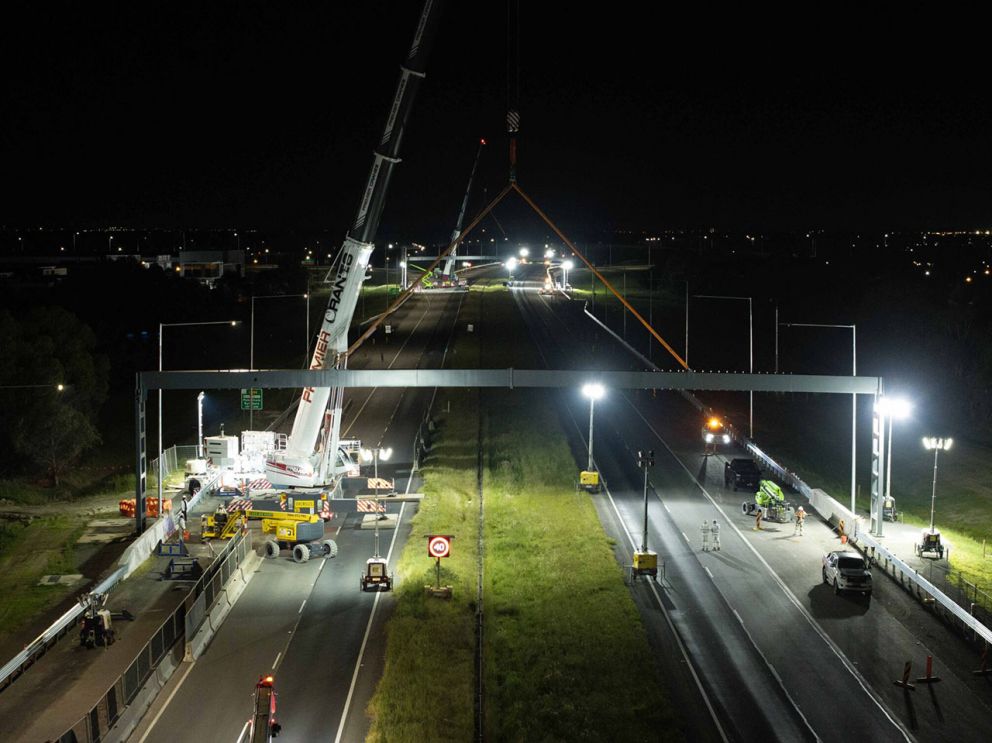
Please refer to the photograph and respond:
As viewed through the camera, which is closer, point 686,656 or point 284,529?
point 686,656

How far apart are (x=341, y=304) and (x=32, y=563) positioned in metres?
15.1

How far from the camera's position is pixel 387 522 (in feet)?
143

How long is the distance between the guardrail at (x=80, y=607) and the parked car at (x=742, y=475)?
24.6 meters

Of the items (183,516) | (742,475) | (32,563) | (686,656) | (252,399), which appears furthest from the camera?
(252,399)

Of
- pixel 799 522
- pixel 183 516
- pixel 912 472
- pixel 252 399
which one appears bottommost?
pixel 912 472

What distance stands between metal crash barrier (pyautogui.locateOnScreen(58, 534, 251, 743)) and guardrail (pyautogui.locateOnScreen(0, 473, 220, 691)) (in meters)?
2.96

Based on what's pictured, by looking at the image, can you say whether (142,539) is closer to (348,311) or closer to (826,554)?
(348,311)

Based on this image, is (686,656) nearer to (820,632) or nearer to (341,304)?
(820,632)

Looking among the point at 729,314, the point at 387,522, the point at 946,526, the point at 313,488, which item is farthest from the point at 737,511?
the point at 729,314

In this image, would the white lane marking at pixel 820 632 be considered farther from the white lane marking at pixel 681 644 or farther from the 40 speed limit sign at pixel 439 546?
the 40 speed limit sign at pixel 439 546

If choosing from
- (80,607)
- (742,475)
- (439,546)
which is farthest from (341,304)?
(742,475)

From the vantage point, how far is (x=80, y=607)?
30094 mm

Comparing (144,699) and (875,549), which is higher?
(875,549)

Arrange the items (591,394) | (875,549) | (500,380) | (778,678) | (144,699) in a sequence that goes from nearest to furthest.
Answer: (144,699) < (778,678) < (875,549) < (500,380) < (591,394)
